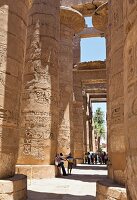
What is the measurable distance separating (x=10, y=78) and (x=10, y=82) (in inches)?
3.0

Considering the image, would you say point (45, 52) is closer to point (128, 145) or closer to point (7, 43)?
point (7, 43)

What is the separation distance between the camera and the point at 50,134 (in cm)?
909

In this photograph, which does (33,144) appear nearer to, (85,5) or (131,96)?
(131,96)

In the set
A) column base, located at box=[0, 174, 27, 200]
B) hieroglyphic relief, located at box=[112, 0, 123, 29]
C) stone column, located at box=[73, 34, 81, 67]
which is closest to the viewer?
column base, located at box=[0, 174, 27, 200]

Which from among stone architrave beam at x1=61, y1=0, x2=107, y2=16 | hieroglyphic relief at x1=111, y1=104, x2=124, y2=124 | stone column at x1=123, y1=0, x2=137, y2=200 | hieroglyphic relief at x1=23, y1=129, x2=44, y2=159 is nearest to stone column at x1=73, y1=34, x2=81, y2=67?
stone architrave beam at x1=61, y1=0, x2=107, y2=16

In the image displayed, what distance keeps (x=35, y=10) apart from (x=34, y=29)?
72 cm

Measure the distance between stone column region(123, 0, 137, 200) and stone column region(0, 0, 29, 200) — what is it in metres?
2.70

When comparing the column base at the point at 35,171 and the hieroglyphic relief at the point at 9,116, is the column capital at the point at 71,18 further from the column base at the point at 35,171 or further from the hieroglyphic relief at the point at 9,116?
the hieroglyphic relief at the point at 9,116

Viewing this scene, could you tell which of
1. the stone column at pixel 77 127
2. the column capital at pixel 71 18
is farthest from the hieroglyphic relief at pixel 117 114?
the stone column at pixel 77 127

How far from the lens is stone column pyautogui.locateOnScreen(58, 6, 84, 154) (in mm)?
12930

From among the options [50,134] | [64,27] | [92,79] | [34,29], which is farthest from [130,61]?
[92,79]

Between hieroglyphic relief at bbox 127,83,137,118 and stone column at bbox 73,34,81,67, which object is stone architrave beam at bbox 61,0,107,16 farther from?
hieroglyphic relief at bbox 127,83,137,118

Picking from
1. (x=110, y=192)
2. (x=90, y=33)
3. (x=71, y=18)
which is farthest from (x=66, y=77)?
(x=110, y=192)

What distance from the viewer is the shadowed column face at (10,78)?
492 cm
